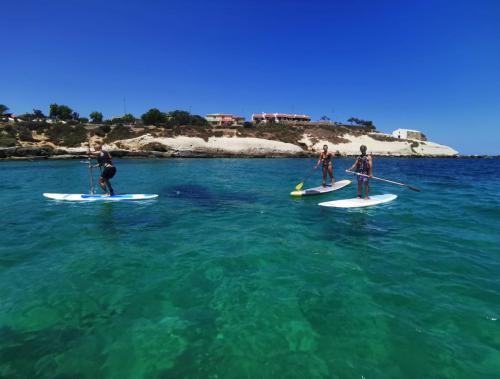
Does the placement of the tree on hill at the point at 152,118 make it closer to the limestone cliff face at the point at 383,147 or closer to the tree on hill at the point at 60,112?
the tree on hill at the point at 60,112

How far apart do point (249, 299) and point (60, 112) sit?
11671cm

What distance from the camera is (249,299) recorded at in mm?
5863

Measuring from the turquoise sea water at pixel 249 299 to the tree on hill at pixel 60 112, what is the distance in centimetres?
10658

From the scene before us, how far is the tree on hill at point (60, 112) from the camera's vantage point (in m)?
99.3

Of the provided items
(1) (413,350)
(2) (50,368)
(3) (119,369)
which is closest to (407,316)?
(1) (413,350)

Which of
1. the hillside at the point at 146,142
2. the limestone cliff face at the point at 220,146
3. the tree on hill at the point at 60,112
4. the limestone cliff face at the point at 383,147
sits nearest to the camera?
the hillside at the point at 146,142

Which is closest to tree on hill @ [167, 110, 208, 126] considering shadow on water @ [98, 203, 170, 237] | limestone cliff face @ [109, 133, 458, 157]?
limestone cliff face @ [109, 133, 458, 157]

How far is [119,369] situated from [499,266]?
853 centimetres

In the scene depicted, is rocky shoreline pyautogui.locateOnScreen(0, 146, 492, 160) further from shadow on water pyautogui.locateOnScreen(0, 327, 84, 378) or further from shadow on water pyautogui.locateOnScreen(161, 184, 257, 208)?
shadow on water pyautogui.locateOnScreen(0, 327, 84, 378)

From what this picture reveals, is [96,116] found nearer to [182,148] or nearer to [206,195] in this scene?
[182,148]

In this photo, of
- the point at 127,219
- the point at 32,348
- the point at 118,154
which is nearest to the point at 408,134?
the point at 118,154

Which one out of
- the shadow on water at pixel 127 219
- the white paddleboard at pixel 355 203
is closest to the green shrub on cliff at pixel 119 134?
the shadow on water at pixel 127 219

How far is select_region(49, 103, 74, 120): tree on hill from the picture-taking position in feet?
326

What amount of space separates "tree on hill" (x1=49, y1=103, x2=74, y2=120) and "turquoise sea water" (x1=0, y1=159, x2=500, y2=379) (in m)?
107
